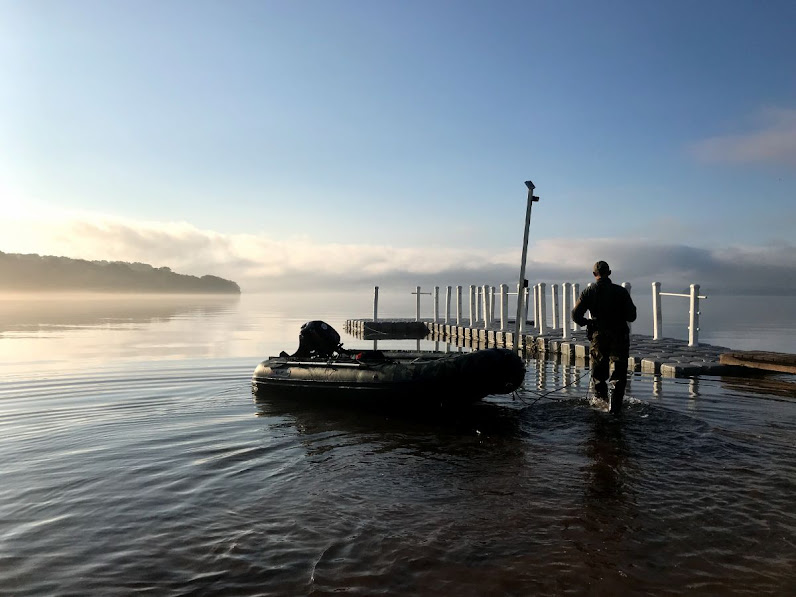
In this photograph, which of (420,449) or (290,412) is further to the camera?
(290,412)

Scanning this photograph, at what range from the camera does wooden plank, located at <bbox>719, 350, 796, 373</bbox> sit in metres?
11.0

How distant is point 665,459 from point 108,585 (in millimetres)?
5509

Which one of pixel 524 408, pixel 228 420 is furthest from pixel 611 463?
pixel 228 420

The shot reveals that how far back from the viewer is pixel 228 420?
8922 millimetres

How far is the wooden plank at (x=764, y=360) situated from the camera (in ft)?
36.1

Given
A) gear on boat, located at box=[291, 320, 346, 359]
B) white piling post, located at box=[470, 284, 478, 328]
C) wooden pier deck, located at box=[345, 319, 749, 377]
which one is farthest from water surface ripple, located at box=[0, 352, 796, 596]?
white piling post, located at box=[470, 284, 478, 328]

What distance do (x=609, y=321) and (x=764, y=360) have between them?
502cm

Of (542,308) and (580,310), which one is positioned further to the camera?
(542,308)

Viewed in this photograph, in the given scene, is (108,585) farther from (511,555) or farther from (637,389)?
(637,389)

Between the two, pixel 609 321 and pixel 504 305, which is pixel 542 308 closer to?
pixel 504 305

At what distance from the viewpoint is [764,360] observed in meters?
11.4

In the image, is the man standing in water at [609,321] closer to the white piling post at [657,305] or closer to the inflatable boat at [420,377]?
the inflatable boat at [420,377]

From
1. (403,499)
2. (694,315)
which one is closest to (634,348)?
(694,315)

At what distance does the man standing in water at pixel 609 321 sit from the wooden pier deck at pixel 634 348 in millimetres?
4583
